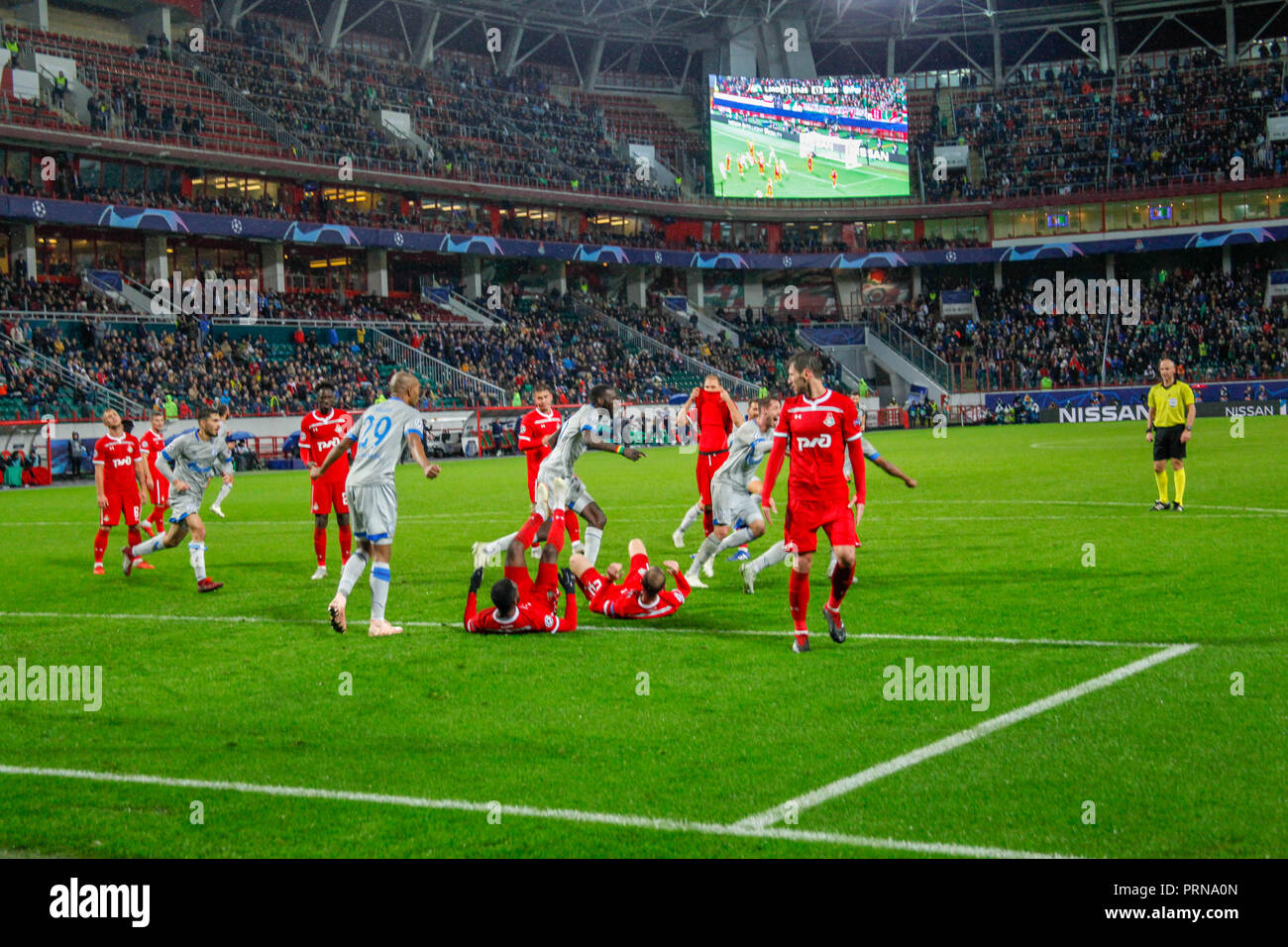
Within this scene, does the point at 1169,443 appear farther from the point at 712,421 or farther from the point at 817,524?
the point at 817,524

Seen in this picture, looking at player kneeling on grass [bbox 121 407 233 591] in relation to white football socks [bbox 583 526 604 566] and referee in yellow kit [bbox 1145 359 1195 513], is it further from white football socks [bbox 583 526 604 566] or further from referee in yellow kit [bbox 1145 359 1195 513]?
referee in yellow kit [bbox 1145 359 1195 513]

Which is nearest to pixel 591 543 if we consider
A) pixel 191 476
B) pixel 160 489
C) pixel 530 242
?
pixel 191 476

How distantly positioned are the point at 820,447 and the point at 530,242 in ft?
187

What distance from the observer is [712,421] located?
1617cm

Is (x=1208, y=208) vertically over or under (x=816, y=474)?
over

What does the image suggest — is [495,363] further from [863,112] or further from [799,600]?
[799,600]

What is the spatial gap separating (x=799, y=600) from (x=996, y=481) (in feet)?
55.8

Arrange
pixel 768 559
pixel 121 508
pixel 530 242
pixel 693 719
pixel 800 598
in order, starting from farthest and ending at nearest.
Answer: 1. pixel 530 242
2. pixel 121 508
3. pixel 768 559
4. pixel 800 598
5. pixel 693 719

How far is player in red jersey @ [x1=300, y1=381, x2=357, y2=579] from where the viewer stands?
48.6 ft

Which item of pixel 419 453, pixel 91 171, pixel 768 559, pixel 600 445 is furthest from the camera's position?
pixel 91 171

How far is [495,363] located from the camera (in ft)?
187
